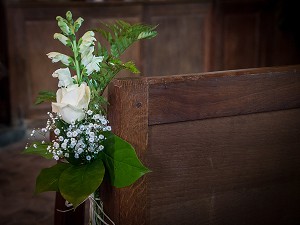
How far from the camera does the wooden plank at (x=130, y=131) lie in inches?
45.8

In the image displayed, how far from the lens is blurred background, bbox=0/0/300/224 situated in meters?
3.98

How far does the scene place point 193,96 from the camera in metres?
1.24

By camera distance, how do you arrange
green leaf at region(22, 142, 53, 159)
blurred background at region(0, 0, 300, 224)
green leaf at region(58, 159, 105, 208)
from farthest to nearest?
blurred background at region(0, 0, 300, 224)
green leaf at region(22, 142, 53, 159)
green leaf at region(58, 159, 105, 208)

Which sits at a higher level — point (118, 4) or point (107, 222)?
point (118, 4)

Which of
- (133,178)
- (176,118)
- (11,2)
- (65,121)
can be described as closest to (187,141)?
(176,118)

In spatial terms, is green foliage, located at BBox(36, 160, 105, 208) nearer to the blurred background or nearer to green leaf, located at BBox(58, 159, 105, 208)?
green leaf, located at BBox(58, 159, 105, 208)

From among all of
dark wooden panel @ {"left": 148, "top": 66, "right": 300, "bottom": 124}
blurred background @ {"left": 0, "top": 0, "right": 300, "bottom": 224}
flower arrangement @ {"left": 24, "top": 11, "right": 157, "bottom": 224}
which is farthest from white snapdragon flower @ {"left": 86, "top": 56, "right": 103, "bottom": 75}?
blurred background @ {"left": 0, "top": 0, "right": 300, "bottom": 224}

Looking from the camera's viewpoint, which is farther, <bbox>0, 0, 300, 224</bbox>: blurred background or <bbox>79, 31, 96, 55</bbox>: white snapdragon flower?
<bbox>0, 0, 300, 224</bbox>: blurred background

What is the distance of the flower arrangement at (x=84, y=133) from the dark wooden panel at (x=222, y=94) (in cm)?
11

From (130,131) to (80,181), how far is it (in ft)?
0.53

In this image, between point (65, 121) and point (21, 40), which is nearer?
point (65, 121)

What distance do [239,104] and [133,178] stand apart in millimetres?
358

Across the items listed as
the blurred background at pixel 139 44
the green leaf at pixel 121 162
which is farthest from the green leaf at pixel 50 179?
the blurred background at pixel 139 44

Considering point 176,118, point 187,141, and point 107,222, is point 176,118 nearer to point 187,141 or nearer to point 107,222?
point 187,141
